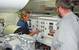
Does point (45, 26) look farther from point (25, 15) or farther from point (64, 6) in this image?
point (64, 6)

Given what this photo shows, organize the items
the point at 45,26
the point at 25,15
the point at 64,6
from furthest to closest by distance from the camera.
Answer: the point at 25,15 → the point at 45,26 → the point at 64,6

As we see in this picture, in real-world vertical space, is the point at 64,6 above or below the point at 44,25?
above

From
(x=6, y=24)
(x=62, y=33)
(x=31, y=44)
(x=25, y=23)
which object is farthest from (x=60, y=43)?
(x=25, y=23)

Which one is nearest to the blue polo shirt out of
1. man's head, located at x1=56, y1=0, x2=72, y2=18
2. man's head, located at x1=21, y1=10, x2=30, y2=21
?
man's head, located at x1=21, y1=10, x2=30, y2=21

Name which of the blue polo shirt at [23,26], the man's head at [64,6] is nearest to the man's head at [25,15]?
the blue polo shirt at [23,26]

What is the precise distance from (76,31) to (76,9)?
19.5 inches

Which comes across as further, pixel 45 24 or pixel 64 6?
pixel 45 24

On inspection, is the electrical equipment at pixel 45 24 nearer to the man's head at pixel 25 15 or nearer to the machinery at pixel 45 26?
the machinery at pixel 45 26

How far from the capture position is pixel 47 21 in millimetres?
1820

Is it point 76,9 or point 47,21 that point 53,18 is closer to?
point 47,21

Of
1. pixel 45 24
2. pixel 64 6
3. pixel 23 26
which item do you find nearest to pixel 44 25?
pixel 45 24

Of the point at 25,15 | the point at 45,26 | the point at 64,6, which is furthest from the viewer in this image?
the point at 25,15

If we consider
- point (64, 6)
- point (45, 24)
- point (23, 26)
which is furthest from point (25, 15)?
point (64, 6)

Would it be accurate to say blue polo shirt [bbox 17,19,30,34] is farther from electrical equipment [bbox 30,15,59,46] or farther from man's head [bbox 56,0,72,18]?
man's head [bbox 56,0,72,18]
